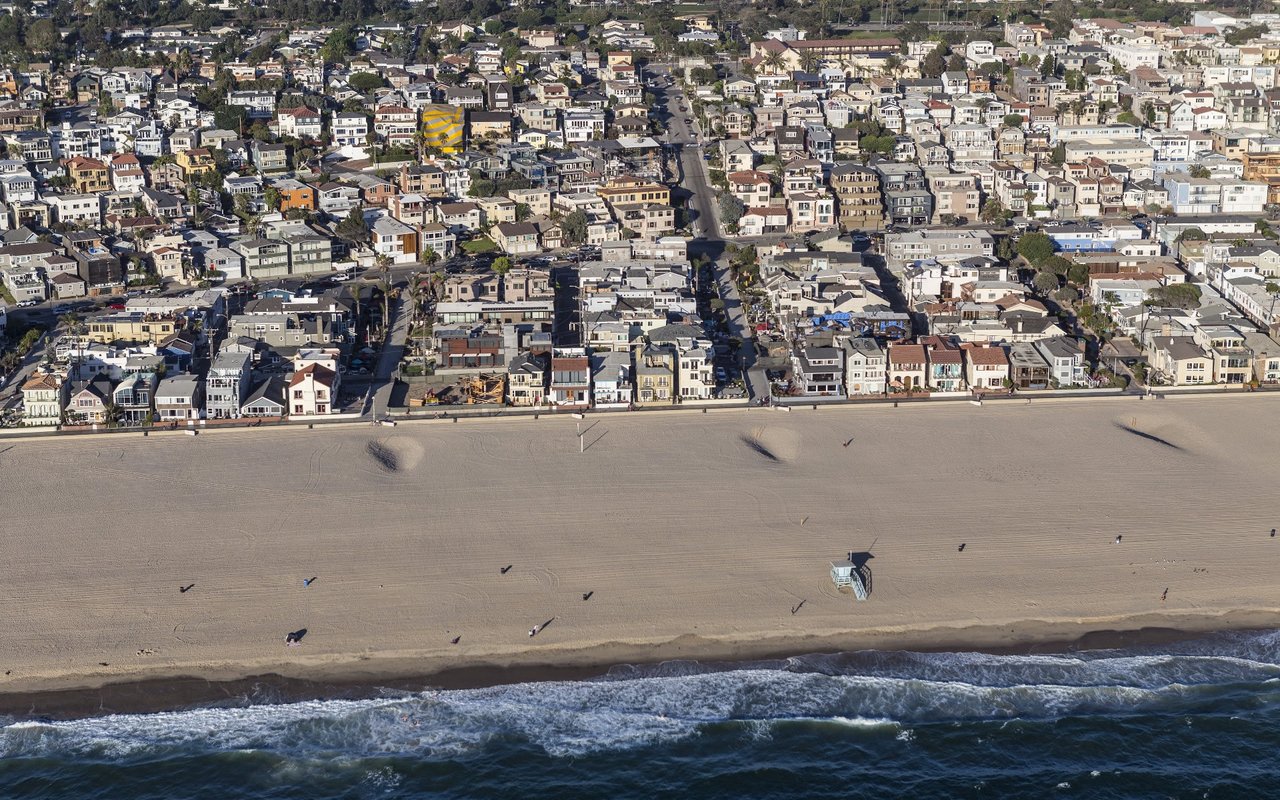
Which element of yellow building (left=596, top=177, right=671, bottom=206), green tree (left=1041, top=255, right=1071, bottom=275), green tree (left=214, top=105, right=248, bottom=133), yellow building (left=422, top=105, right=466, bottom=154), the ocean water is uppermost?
green tree (left=214, top=105, right=248, bottom=133)

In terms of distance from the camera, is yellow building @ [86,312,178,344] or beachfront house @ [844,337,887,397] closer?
beachfront house @ [844,337,887,397]

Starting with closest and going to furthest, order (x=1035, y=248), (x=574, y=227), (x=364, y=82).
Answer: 1. (x=1035, y=248)
2. (x=574, y=227)
3. (x=364, y=82)

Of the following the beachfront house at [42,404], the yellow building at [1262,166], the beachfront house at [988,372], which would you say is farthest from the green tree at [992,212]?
the beachfront house at [42,404]

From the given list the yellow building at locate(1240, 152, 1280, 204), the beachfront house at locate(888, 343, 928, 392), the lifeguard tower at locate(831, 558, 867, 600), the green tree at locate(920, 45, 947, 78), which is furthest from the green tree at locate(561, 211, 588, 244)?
the green tree at locate(920, 45, 947, 78)

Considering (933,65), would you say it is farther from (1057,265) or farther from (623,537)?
(623,537)

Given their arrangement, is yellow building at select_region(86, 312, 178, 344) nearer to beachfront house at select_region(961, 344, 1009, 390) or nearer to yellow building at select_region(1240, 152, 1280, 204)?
beachfront house at select_region(961, 344, 1009, 390)

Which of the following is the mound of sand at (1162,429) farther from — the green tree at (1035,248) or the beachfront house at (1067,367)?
the green tree at (1035,248)

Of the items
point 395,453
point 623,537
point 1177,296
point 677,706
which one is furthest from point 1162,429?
point 395,453

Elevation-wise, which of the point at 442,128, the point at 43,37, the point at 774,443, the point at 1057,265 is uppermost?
the point at 43,37
